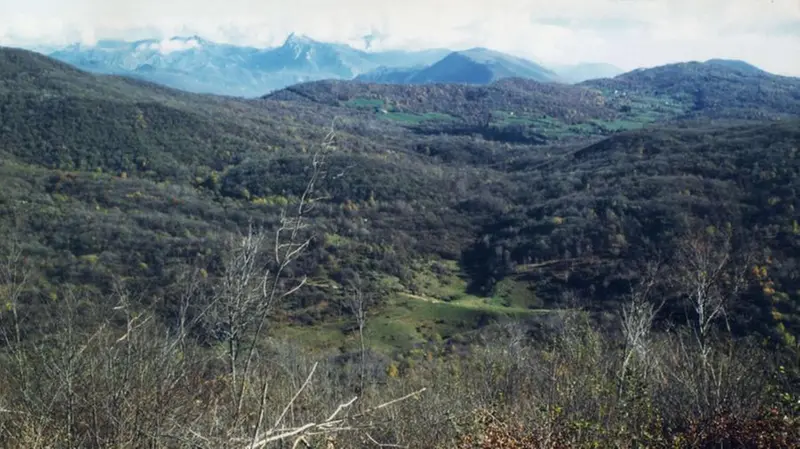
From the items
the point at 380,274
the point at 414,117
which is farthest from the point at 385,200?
the point at 414,117

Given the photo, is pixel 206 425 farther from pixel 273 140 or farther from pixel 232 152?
pixel 273 140

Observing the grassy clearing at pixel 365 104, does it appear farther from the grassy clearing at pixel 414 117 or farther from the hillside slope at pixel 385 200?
the hillside slope at pixel 385 200

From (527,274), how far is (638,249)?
11.7 meters

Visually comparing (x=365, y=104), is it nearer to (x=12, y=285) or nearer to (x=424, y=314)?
(x=424, y=314)

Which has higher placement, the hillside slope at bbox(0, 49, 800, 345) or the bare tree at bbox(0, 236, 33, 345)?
the bare tree at bbox(0, 236, 33, 345)

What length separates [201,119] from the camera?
10831 centimetres

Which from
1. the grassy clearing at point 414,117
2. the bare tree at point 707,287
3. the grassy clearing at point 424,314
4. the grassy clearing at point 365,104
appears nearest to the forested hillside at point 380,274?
the bare tree at point 707,287

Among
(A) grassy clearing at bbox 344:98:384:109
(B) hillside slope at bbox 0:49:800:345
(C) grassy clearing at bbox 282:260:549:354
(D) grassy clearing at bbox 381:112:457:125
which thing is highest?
(A) grassy clearing at bbox 344:98:384:109

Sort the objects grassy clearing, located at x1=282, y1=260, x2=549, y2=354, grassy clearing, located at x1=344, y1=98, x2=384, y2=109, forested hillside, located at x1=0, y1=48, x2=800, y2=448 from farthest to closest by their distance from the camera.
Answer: grassy clearing, located at x1=344, y1=98, x2=384, y2=109
grassy clearing, located at x1=282, y1=260, x2=549, y2=354
forested hillside, located at x1=0, y1=48, x2=800, y2=448

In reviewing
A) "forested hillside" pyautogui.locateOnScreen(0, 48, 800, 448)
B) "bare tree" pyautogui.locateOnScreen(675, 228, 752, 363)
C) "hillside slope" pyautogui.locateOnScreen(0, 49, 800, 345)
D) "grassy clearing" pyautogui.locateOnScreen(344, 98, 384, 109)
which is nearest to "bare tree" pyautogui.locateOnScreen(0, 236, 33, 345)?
"forested hillside" pyautogui.locateOnScreen(0, 48, 800, 448)

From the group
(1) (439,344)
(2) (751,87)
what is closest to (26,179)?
(1) (439,344)

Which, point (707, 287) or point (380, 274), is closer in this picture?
point (707, 287)

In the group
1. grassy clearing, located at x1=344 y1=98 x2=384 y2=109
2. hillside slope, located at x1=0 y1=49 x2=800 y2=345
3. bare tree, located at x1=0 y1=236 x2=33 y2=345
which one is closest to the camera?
bare tree, located at x1=0 y1=236 x2=33 y2=345

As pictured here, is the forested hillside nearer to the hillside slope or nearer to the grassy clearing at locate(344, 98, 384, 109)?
the hillside slope
